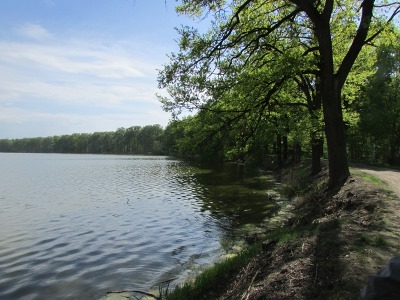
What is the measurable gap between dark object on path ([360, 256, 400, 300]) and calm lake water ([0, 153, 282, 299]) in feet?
27.0

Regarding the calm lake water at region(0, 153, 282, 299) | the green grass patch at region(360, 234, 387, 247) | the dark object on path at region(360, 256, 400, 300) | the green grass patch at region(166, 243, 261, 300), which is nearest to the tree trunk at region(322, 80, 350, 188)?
the calm lake water at region(0, 153, 282, 299)

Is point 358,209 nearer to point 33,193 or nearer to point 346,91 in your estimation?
point 346,91

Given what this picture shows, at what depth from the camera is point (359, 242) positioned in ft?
24.0

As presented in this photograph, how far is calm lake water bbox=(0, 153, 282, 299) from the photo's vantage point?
10.9 m

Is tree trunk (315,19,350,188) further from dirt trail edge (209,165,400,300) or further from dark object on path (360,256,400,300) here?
dark object on path (360,256,400,300)

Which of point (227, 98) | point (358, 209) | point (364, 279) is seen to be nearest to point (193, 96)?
point (227, 98)

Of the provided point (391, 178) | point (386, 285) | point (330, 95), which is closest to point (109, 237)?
point (330, 95)

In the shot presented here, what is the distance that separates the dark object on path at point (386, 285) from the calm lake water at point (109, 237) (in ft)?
27.0

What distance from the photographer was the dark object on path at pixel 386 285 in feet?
9.50

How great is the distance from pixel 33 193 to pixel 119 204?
983cm

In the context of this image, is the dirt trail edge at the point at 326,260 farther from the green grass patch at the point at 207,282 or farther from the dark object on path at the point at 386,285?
the dark object on path at the point at 386,285

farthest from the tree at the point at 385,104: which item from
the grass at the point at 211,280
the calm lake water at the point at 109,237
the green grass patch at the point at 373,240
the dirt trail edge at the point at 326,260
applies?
the green grass patch at the point at 373,240

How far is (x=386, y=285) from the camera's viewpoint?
294cm

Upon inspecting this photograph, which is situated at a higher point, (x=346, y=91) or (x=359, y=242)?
(x=346, y=91)
